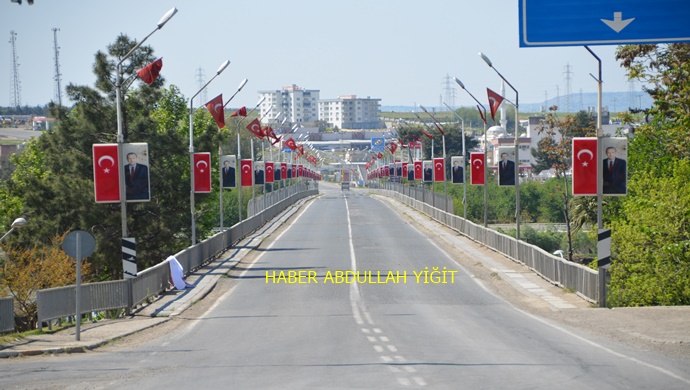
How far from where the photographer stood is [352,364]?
1612cm

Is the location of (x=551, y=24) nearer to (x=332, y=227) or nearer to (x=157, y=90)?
(x=157, y=90)

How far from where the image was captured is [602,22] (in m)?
13.5

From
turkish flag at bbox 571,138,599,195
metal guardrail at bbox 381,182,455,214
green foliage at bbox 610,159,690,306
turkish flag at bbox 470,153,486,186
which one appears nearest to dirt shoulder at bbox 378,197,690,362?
turkish flag at bbox 571,138,599,195

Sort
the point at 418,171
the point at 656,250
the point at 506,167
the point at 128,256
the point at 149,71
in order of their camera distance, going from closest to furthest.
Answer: the point at 128,256 < the point at 149,71 < the point at 656,250 < the point at 506,167 < the point at 418,171

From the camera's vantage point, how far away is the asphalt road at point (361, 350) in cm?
1446

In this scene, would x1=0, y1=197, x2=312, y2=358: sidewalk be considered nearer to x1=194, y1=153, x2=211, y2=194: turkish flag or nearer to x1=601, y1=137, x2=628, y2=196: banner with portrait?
x1=194, y1=153, x2=211, y2=194: turkish flag

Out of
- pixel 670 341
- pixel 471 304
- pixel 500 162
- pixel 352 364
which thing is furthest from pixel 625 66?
pixel 352 364

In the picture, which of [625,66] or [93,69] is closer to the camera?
[625,66]

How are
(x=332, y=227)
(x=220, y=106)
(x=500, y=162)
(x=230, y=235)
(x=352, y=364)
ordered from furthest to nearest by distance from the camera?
1. (x=332, y=227)
2. (x=230, y=235)
3. (x=220, y=106)
4. (x=500, y=162)
5. (x=352, y=364)

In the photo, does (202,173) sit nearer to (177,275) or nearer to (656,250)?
(177,275)

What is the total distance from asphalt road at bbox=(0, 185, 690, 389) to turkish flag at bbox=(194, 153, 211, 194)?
297 inches

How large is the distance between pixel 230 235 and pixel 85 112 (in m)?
11.9

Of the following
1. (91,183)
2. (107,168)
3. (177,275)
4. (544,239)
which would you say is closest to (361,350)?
(107,168)

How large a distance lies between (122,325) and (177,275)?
8.92 m
